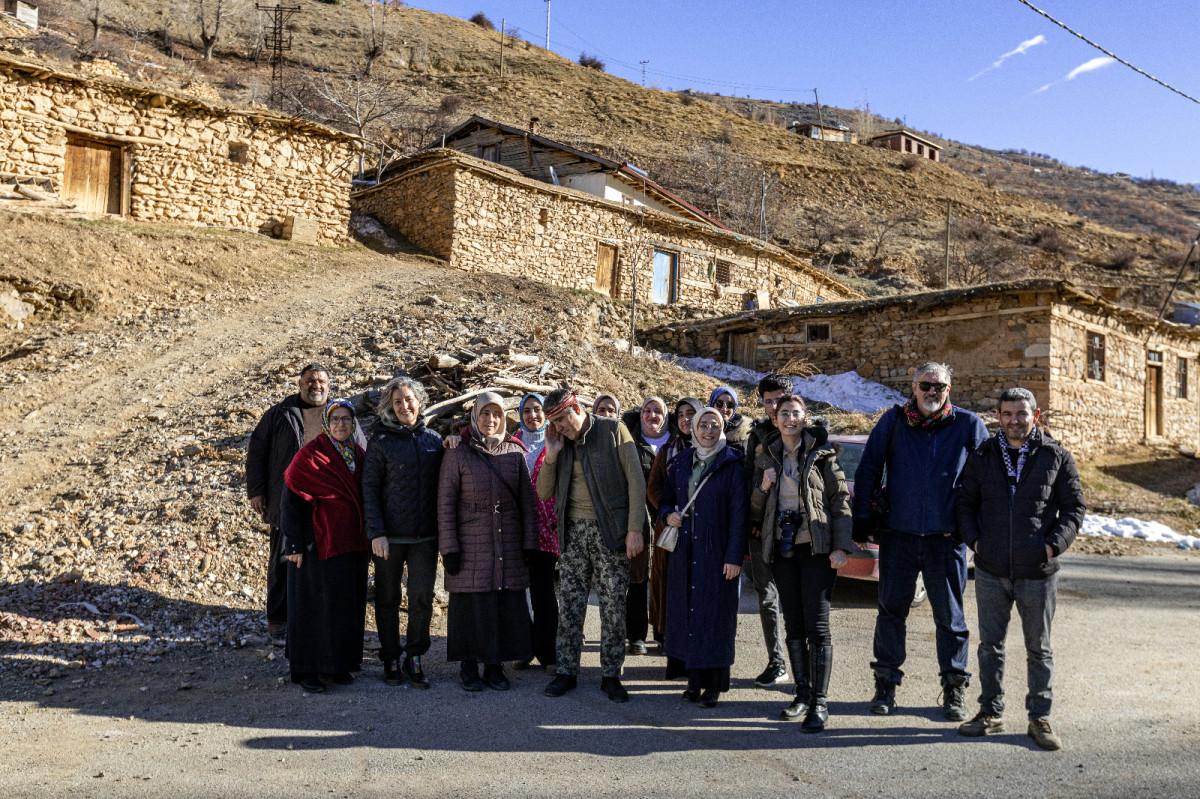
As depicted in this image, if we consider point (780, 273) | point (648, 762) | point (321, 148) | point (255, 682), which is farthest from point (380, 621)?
point (780, 273)

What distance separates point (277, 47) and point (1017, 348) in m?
37.3

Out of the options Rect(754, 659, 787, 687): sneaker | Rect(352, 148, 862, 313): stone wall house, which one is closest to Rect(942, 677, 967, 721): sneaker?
Rect(754, 659, 787, 687): sneaker

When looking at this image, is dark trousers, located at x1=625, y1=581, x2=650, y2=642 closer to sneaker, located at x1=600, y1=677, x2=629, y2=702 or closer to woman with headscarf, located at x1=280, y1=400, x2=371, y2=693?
sneaker, located at x1=600, y1=677, x2=629, y2=702

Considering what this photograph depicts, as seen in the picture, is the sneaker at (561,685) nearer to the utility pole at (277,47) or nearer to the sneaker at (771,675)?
the sneaker at (771,675)

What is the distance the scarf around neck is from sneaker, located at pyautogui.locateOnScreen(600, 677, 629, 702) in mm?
2144

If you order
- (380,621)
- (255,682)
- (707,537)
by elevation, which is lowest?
(255,682)

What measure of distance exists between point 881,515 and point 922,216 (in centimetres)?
4081

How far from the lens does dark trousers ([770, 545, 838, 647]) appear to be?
400 cm

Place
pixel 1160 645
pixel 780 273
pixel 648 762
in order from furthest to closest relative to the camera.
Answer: pixel 780 273 → pixel 1160 645 → pixel 648 762

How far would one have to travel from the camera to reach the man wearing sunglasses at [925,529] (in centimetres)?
404

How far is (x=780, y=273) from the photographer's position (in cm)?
2347

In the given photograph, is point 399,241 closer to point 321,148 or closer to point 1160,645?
point 321,148

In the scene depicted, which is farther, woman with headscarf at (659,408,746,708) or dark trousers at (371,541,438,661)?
dark trousers at (371,541,438,661)

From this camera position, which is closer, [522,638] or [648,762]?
[648,762]
